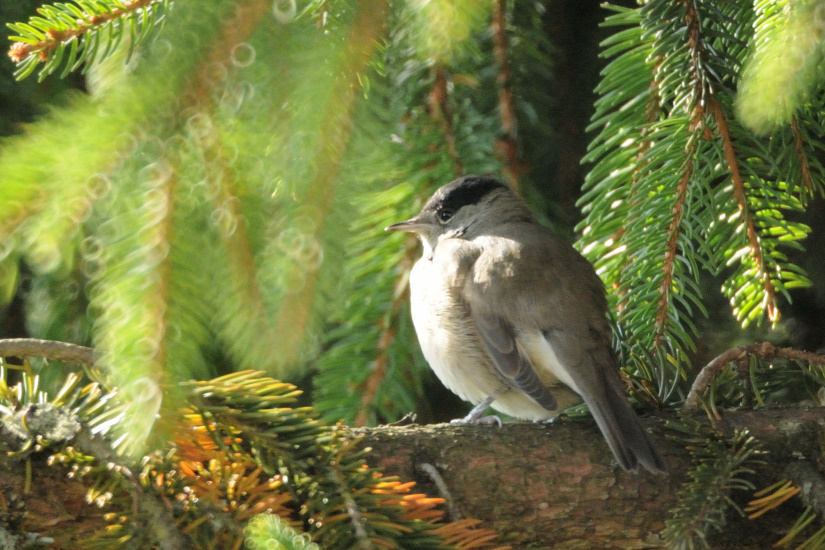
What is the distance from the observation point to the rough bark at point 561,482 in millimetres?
1567

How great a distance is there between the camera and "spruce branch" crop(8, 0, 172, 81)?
1.14m

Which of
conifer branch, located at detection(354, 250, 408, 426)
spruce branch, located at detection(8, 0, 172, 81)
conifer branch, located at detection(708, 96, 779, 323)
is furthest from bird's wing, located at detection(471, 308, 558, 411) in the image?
spruce branch, located at detection(8, 0, 172, 81)

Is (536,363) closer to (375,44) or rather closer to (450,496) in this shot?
(450,496)

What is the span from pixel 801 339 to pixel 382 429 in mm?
1571

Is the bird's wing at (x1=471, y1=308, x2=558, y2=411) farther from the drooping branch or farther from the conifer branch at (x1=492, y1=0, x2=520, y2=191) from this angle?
the drooping branch

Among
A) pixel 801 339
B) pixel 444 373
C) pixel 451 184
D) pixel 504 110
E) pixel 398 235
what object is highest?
pixel 504 110

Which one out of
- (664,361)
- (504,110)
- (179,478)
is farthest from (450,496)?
(504,110)

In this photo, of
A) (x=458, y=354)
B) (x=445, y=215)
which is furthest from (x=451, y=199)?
(x=458, y=354)

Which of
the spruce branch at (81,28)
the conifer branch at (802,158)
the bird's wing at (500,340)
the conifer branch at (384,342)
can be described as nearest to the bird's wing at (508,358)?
the bird's wing at (500,340)

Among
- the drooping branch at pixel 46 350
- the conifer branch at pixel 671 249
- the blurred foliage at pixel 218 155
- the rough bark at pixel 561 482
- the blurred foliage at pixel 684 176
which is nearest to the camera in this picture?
the blurred foliage at pixel 218 155

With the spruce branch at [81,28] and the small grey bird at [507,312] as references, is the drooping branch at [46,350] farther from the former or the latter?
the small grey bird at [507,312]

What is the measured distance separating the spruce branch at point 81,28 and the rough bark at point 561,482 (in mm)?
848

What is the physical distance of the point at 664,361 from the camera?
2.01 metres

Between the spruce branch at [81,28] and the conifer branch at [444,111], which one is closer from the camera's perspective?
the spruce branch at [81,28]
